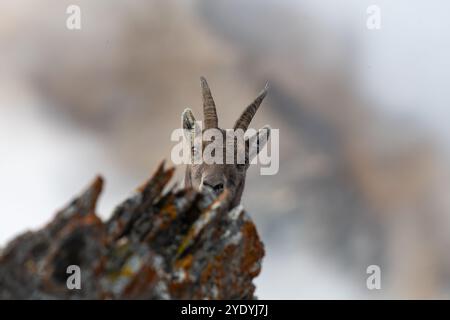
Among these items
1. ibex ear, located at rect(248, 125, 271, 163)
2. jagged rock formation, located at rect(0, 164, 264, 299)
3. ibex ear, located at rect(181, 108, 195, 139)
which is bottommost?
jagged rock formation, located at rect(0, 164, 264, 299)

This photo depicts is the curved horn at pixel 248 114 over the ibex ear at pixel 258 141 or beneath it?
over

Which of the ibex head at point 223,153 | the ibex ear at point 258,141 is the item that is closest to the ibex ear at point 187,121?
the ibex head at point 223,153

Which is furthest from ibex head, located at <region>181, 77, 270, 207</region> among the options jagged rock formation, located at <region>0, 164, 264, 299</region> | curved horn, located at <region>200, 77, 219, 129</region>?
jagged rock formation, located at <region>0, 164, 264, 299</region>

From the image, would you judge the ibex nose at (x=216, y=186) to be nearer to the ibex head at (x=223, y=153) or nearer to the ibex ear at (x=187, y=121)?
the ibex head at (x=223, y=153)

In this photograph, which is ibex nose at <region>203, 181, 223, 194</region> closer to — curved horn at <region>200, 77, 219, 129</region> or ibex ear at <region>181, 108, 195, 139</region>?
curved horn at <region>200, 77, 219, 129</region>

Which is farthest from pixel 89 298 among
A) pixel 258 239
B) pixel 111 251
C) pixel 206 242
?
pixel 258 239
